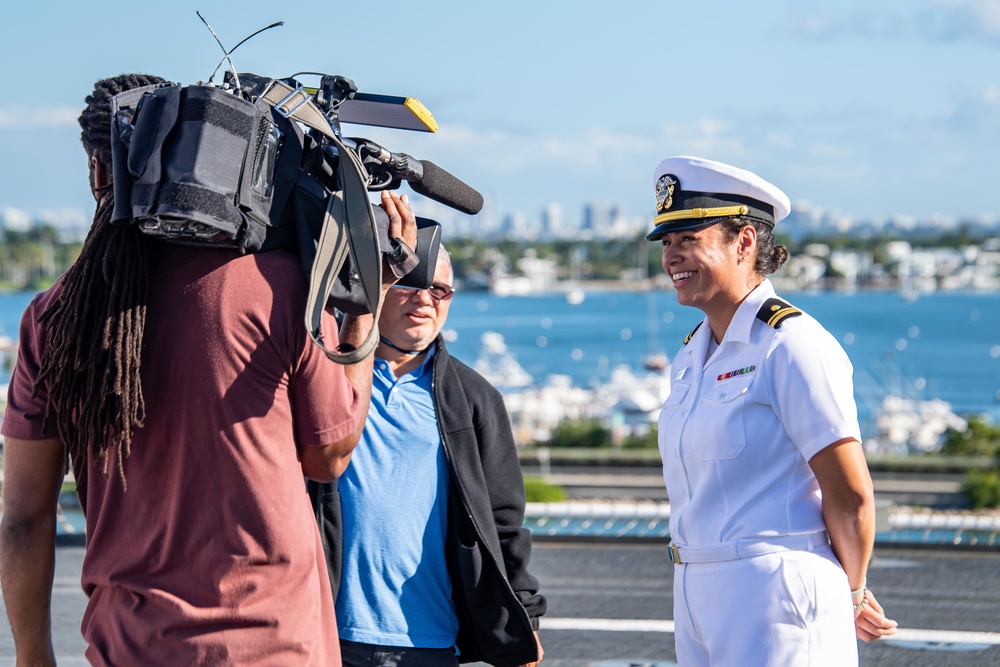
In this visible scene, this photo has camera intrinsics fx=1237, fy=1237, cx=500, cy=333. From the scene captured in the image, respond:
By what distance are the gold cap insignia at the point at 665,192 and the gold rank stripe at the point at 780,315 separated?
1.33 feet

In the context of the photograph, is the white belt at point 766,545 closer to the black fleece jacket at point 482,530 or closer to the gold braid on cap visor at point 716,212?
the black fleece jacket at point 482,530

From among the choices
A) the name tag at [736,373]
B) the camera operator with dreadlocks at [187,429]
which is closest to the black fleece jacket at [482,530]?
the name tag at [736,373]

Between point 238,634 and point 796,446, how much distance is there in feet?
4.33

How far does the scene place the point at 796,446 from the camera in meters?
2.69

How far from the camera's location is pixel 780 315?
9.13ft

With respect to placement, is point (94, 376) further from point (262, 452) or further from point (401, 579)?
point (401, 579)

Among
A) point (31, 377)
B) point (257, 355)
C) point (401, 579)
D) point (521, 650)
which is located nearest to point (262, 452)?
point (257, 355)

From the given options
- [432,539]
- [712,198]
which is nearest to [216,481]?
[432,539]

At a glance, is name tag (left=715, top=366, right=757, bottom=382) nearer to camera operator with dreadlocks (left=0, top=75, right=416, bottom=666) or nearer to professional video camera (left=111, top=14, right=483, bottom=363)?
professional video camera (left=111, top=14, right=483, bottom=363)

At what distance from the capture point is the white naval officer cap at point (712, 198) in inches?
116

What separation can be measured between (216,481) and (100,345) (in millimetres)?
279

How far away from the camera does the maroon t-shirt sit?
194cm

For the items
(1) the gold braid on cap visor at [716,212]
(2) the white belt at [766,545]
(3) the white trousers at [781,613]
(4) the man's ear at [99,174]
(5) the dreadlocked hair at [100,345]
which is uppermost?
(4) the man's ear at [99,174]

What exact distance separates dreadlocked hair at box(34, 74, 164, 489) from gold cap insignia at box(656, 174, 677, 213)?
1.44m
